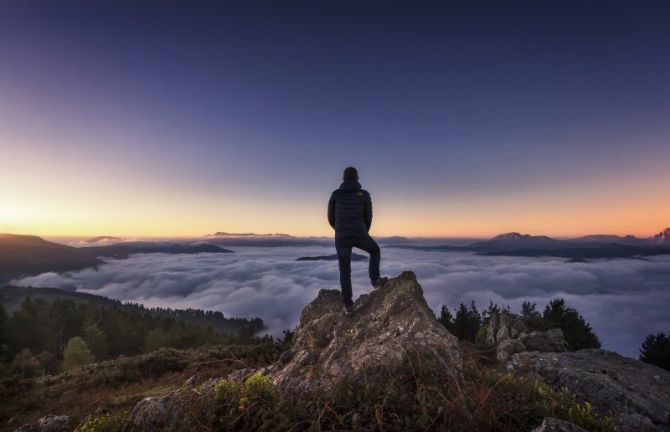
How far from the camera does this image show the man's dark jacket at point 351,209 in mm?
8719

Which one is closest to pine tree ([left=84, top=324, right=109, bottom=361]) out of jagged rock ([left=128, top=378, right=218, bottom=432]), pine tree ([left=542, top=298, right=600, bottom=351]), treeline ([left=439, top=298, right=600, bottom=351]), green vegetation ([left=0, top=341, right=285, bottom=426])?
green vegetation ([left=0, top=341, right=285, bottom=426])

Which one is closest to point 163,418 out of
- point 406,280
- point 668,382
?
point 406,280

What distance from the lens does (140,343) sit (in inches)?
2574

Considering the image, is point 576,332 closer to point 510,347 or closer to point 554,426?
point 510,347

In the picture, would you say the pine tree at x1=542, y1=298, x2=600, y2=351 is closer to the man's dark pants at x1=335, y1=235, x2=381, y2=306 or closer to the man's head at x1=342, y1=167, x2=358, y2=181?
the man's dark pants at x1=335, y1=235, x2=381, y2=306

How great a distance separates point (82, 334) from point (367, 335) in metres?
84.9

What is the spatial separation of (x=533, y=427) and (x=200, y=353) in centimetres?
1676

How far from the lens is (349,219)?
8719 millimetres

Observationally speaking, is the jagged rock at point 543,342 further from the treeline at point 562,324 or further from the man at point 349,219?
the man at point 349,219

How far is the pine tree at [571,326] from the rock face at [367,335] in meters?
38.1

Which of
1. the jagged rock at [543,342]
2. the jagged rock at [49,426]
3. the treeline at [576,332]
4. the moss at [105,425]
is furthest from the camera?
the treeline at [576,332]

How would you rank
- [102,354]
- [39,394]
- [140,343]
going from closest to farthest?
[39,394] < [102,354] < [140,343]

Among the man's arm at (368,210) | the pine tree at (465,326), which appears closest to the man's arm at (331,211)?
the man's arm at (368,210)

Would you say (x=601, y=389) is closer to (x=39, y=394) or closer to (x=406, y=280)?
(x=406, y=280)
